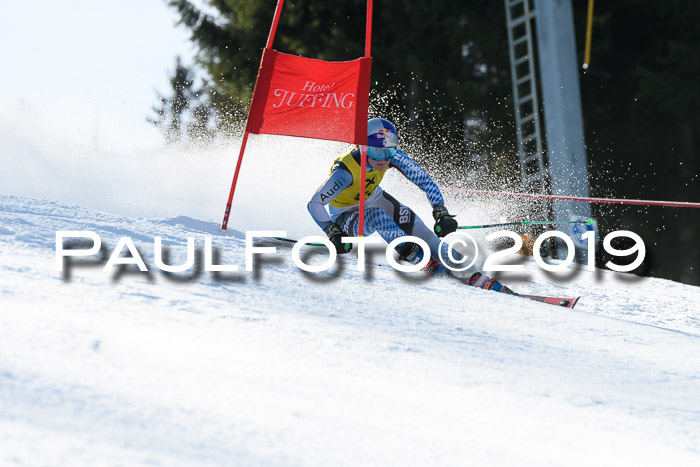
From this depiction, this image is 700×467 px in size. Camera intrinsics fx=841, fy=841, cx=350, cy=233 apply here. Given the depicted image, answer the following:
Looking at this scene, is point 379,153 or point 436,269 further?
point 379,153

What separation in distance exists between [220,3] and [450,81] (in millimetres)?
4115

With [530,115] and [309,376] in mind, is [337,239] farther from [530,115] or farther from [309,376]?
[530,115]

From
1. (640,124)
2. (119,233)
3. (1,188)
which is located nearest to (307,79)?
(119,233)

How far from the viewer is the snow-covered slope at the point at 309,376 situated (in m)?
1.77

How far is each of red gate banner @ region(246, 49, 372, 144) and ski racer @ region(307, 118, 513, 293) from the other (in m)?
0.18

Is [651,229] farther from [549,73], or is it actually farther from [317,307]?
[317,307]

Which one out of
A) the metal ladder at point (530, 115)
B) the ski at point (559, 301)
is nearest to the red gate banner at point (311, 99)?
the ski at point (559, 301)

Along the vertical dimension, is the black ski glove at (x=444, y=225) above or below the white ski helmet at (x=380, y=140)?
below

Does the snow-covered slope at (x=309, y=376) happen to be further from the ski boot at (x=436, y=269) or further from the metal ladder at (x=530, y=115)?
the metal ladder at (x=530, y=115)

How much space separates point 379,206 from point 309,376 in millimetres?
2875

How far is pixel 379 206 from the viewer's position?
506 centimetres

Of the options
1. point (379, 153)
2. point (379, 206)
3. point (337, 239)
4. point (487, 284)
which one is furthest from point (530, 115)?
point (337, 239)

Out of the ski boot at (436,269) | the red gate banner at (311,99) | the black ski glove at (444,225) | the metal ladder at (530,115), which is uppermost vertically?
the metal ladder at (530,115)

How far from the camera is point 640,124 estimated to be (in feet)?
44.7
